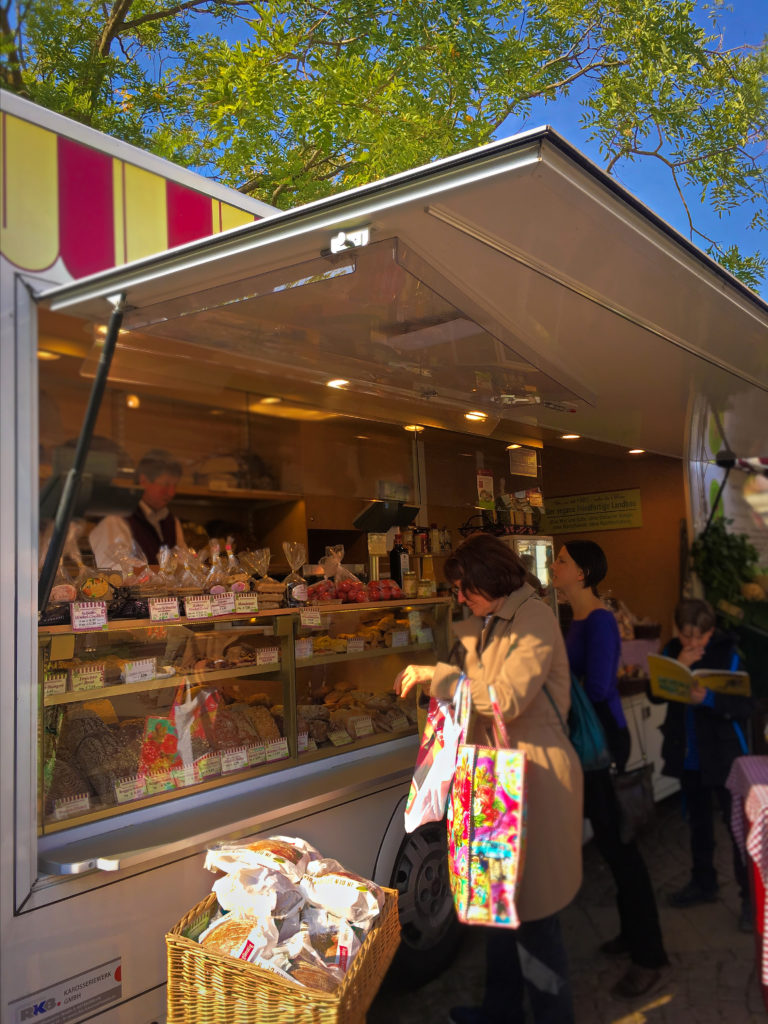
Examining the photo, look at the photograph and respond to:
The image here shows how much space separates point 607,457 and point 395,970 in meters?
1.99

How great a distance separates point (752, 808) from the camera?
2.17 metres

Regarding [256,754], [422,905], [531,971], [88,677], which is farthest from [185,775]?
[531,971]

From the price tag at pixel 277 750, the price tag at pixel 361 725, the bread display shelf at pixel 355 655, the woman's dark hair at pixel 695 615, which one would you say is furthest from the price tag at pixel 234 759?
the woman's dark hair at pixel 695 615

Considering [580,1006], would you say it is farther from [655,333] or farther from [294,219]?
[294,219]

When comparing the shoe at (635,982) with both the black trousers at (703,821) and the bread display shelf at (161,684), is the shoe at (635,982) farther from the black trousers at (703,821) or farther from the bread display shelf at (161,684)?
the bread display shelf at (161,684)

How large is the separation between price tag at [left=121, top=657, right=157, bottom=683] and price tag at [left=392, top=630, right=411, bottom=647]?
54.1 inches

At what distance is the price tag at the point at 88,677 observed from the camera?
2.79 meters

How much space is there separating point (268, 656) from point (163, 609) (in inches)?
23.9

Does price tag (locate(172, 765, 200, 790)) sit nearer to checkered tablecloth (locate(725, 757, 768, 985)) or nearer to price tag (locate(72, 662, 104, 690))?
price tag (locate(72, 662, 104, 690))

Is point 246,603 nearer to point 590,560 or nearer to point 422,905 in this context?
point 422,905

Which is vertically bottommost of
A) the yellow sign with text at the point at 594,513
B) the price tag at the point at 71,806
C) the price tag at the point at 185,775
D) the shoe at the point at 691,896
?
the shoe at the point at 691,896

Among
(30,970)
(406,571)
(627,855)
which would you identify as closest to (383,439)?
(406,571)

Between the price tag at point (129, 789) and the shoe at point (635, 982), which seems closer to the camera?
the shoe at point (635, 982)

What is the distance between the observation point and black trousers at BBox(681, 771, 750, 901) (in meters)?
2.20
